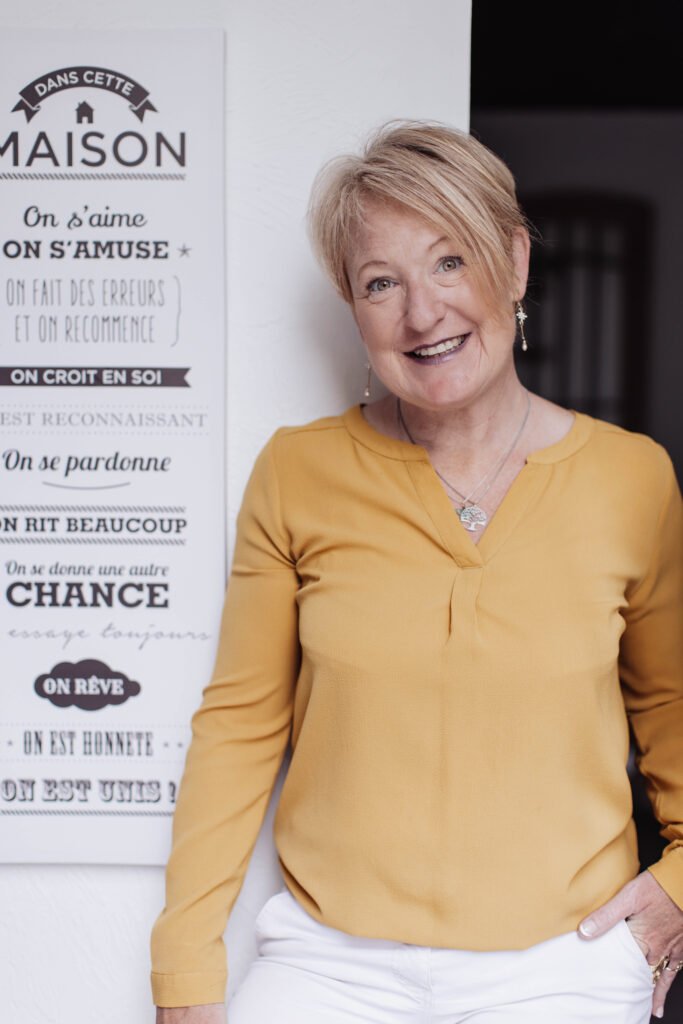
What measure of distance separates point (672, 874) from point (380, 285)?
0.89 m

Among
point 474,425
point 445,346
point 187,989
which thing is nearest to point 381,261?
point 445,346

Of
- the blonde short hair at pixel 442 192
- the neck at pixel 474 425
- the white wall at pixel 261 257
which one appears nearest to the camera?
the blonde short hair at pixel 442 192

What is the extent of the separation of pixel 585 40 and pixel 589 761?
181cm

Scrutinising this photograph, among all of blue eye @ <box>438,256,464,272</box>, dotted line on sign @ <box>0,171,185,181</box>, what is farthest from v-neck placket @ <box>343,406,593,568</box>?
dotted line on sign @ <box>0,171,185,181</box>

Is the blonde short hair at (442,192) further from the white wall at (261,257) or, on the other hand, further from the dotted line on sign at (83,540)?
the dotted line on sign at (83,540)

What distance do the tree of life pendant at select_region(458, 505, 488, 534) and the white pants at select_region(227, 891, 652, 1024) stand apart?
0.54 meters

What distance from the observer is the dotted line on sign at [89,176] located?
1.40 meters

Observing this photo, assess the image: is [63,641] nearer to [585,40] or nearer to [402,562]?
[402,562]

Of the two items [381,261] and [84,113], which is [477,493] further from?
[84,113]

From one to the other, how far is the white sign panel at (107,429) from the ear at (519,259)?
449mm

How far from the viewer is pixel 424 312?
117cm

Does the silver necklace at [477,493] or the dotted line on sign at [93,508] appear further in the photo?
the dotted line on sign at [93,508]

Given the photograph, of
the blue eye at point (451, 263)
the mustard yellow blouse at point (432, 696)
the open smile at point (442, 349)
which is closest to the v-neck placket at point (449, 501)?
the mustard yellow blouse at point (432, 696)

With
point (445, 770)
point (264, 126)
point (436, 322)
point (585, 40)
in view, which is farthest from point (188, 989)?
point (585, 40)
